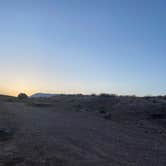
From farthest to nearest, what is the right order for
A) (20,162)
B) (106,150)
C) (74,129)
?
1. (74,129)
2. (106,150)
3. (20,162)

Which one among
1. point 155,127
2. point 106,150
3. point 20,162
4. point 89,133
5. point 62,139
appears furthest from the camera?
point 155,127

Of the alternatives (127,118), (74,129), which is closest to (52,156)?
(74,129)

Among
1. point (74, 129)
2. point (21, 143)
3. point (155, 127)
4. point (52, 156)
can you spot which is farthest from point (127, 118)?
point (52, 156)

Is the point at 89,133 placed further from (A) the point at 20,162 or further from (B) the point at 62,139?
(A) the point at 20,162

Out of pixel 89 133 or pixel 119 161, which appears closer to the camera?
pixel 119 161

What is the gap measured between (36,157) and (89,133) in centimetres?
663

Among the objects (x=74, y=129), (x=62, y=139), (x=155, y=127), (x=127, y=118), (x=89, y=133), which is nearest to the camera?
(x=62, y=139)

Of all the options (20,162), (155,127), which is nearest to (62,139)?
(20,162)

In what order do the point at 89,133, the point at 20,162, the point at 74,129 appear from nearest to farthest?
the point at 20,162 < the point at 89,133 < the point at 74,129

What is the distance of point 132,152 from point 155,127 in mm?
9754

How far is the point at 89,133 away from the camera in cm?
1812

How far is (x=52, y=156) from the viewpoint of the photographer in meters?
11.9

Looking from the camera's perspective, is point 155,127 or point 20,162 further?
point 155,127

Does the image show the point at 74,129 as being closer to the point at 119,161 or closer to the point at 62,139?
the point at 62,139
